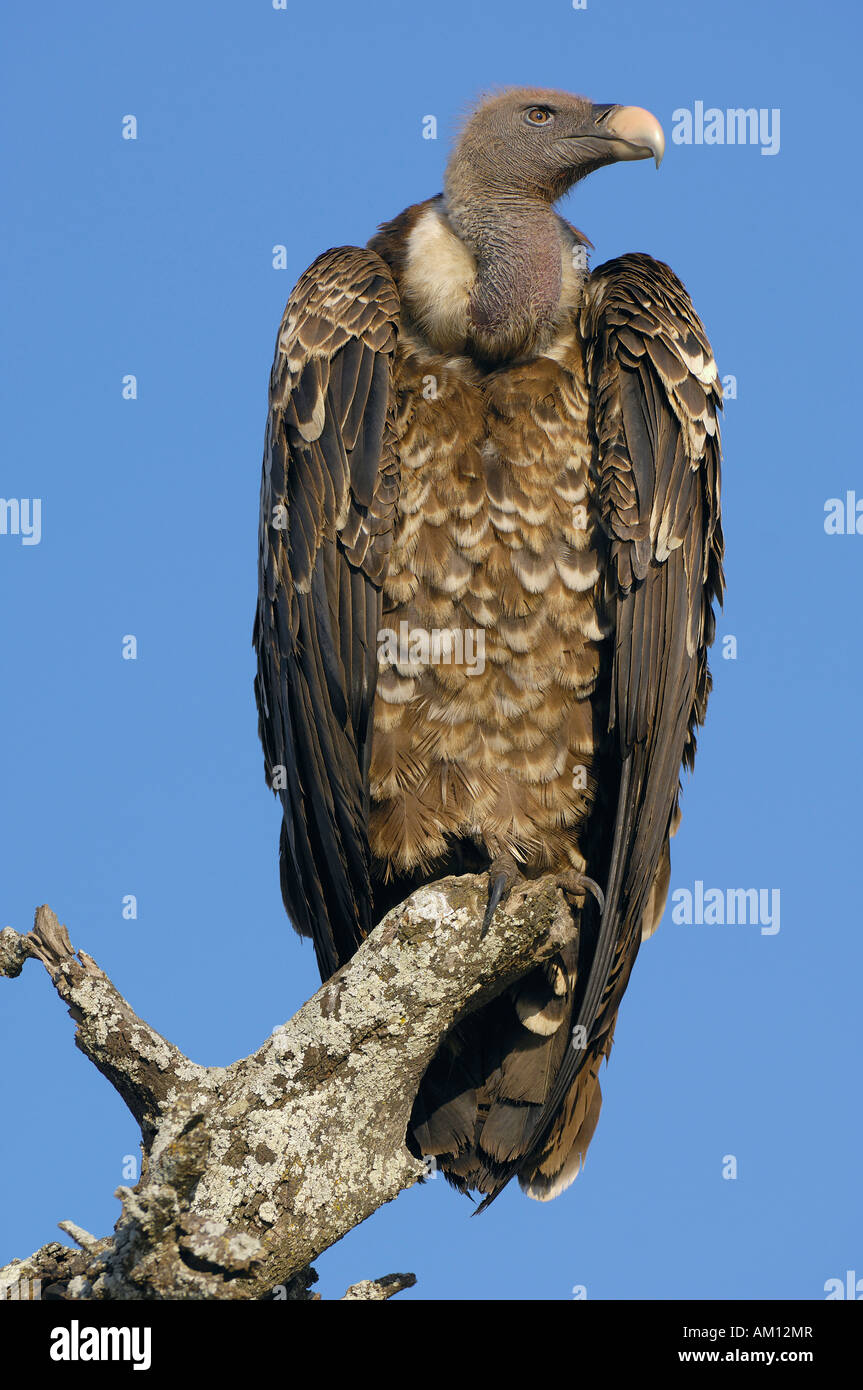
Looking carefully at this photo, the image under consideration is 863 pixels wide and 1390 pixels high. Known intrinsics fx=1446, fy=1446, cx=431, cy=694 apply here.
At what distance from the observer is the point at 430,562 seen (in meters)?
7.13

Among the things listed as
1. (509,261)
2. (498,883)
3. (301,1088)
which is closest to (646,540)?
(509,261)

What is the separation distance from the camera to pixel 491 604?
23.4 feet

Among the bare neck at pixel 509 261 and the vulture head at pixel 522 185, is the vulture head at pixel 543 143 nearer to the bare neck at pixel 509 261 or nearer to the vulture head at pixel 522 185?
the vulture head at pixel 522 185

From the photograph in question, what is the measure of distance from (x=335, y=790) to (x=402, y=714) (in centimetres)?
51

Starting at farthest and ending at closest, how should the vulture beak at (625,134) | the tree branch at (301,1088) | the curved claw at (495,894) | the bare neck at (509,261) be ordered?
1. the vulture beak at (625,134)
2. the bare neck at (509,261)
3. the curved claw at (495,894)
4. the tree branch at (301,1088)

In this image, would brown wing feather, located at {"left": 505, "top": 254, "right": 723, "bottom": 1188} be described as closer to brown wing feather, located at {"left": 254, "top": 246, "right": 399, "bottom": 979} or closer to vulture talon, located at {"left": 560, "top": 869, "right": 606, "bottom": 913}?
vulture talon, located at {"left": 560, "top": 869, "right": 606, "bottom": 913}

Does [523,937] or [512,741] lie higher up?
[512,741]

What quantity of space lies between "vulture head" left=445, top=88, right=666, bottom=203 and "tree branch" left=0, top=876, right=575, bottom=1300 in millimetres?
3928

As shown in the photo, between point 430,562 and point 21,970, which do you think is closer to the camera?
point 21,970

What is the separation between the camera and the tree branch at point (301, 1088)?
5.35 m

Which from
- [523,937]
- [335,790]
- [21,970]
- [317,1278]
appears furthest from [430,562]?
[317,1278]

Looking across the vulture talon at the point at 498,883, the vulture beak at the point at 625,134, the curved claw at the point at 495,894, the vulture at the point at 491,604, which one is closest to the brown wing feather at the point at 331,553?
the vulture at the point at 491,604

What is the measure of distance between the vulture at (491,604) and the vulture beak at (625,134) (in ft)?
2.63

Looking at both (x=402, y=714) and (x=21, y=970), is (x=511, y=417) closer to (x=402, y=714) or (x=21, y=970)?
(x=402, y=714)
